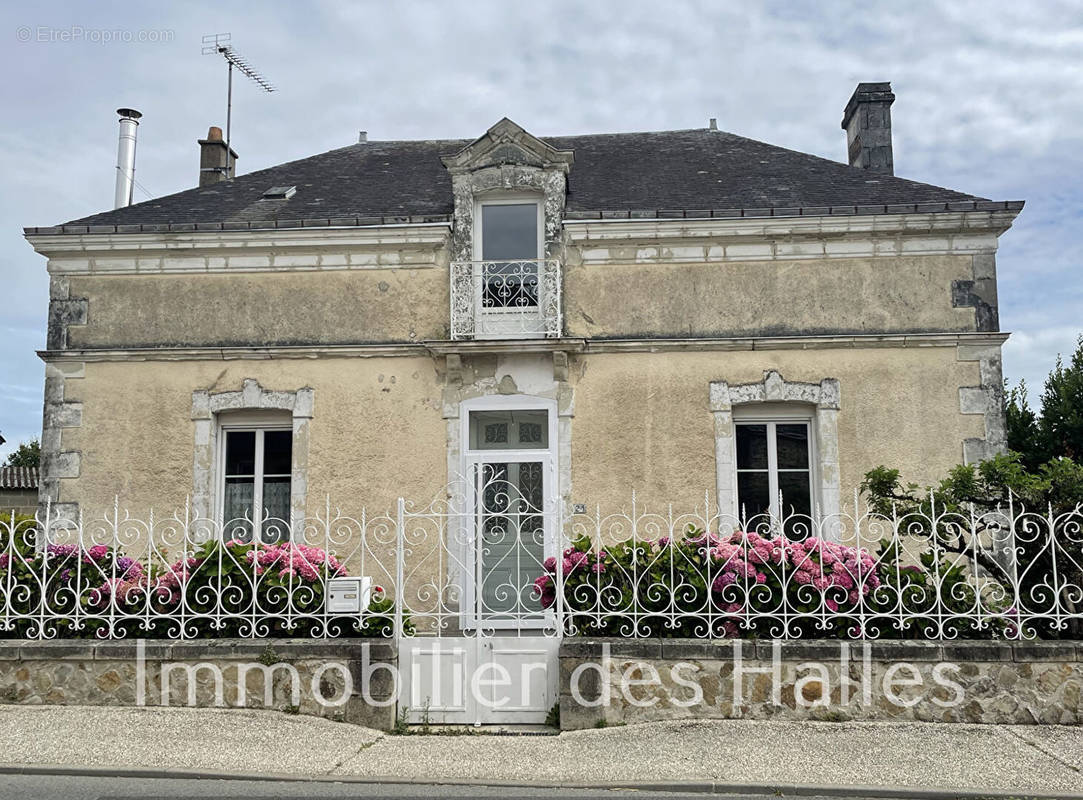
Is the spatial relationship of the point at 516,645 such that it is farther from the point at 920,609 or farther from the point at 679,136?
the point at 679,136

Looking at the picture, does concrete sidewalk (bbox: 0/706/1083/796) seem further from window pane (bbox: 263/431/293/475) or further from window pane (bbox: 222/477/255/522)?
window pane (bbox: 263/431/293/475)

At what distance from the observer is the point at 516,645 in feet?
20.5

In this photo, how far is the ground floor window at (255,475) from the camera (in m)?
10.2

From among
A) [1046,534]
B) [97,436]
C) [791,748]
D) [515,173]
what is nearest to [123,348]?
[97,436]

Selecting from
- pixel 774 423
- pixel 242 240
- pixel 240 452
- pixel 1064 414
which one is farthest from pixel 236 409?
pixel 1064 414

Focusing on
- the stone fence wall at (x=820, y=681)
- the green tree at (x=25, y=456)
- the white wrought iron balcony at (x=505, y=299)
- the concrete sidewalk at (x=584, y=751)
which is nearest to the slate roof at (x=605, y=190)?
the white wrought iron balcony at (x=505, y=299)

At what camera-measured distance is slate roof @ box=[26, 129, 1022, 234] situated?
1023 centimetres

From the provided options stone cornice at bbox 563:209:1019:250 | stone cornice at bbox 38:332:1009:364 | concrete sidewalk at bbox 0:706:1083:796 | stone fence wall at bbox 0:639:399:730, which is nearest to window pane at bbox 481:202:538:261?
stone cornice at bbox 563:209:1019:250

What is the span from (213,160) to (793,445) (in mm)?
8695

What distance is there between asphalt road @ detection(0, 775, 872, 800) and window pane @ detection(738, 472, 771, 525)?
5228 mm

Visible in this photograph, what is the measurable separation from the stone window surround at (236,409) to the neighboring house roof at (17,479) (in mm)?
14174

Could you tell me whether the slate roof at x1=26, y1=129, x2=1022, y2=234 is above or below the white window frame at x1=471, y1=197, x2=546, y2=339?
above

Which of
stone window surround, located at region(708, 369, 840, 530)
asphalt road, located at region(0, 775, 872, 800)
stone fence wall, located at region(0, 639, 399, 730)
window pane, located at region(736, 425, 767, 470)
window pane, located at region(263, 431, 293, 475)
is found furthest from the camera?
window pane, located at region(263, 431, 293, 475)

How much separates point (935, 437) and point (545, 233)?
430 centimetres
